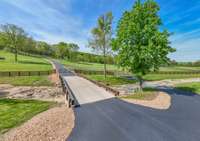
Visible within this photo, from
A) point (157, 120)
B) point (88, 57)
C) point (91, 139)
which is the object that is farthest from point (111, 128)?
point (88, 57)

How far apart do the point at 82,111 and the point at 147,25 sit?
11.9 m

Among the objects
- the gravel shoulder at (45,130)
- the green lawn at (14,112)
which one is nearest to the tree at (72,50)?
the green lawn at (14,112)

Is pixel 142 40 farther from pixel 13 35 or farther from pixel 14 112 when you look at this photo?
pixel 13 35

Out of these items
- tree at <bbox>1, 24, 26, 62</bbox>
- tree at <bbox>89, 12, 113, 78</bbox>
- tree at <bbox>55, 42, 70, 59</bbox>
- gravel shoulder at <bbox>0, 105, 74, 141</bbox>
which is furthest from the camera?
tree at <bbox>55, 42, 70, 59</bbox>

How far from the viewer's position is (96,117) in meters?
9.31

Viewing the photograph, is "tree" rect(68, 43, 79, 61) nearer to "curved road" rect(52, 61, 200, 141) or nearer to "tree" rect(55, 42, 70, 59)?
"tree" rect(55, 42, 70, 59)

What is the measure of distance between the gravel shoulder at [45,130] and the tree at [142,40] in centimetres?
1024

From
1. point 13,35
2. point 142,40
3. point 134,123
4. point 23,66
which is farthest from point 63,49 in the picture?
point 134,123

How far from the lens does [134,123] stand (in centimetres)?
840

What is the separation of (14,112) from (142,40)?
14.6 metres

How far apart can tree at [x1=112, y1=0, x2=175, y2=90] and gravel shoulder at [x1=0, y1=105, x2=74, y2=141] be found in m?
10.2

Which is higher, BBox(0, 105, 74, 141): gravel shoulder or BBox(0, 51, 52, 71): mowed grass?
BBox(0, 51, 52, 71): mowed grass

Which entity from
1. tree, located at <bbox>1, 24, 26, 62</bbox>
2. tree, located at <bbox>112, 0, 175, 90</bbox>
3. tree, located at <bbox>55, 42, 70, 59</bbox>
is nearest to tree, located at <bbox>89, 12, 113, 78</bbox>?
tree, located at <bbox>112, 0, 175, 90</bbox>

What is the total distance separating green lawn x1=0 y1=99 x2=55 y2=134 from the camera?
29.1 ft
